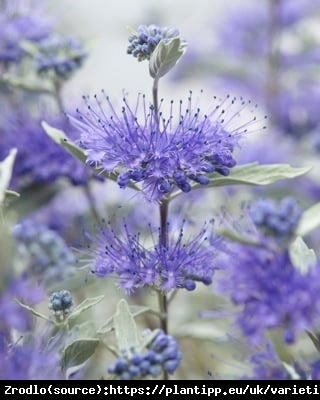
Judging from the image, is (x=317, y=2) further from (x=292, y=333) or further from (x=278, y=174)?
(x=292, y=333)

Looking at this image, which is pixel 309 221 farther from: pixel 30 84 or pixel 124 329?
pixel 30 84

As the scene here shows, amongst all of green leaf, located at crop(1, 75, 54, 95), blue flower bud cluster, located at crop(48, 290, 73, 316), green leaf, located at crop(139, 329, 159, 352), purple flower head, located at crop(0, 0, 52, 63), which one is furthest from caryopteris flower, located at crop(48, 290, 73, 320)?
purple flower head, located at crop(0, 0, 52, 63)

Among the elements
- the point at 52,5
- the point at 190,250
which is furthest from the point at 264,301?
A: the point at 52,5

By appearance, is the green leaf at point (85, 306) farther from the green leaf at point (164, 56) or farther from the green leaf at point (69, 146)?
the green leaf at point (164, 56)

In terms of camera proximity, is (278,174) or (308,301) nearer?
(308,301)

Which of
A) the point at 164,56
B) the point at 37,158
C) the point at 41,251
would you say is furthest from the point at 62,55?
the point at 164,56

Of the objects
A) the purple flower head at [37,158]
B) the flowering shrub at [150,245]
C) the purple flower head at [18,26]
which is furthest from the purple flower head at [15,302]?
the purple flower head at [18,26]
